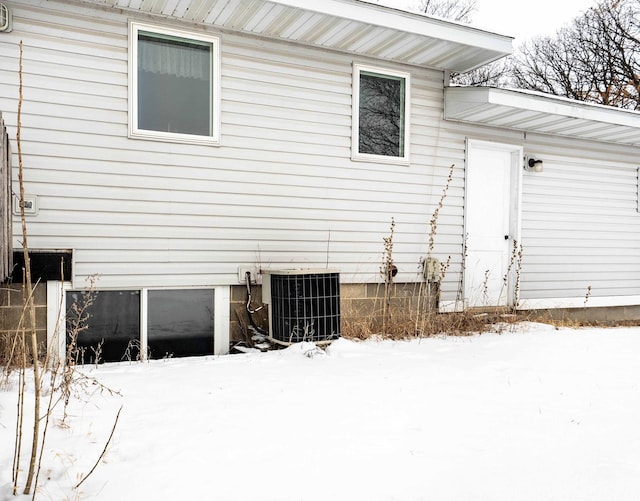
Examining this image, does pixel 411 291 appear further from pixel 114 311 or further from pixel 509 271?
pixel 114 311

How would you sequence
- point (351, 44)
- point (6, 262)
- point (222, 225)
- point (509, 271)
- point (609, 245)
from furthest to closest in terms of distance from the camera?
point (609, 245) < point (509, 271) < point (351, 44) < point (222, 225) < point (6, 262)

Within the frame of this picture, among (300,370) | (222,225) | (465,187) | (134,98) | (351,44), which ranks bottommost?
(300,370)

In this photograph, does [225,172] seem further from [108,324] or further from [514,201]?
[514,201]

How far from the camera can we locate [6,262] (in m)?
3.63

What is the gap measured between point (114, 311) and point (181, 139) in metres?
1.63

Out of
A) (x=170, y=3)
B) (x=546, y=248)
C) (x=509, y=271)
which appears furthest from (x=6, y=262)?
(x=546, y=248)

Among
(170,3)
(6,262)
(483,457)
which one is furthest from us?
(170,3)

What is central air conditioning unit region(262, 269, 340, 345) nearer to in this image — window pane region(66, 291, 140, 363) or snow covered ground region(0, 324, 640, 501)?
snow covered ground region(0, 324, 640, 501)

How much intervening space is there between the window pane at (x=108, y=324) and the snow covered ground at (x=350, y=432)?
0.70 m

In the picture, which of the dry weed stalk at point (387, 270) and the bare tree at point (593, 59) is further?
the bare tree at point (593, 59)

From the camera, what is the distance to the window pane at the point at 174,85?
452cm

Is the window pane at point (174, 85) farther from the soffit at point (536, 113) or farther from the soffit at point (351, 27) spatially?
the soffit at point (536, 113)

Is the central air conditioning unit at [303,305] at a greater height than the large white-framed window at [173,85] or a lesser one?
lesser

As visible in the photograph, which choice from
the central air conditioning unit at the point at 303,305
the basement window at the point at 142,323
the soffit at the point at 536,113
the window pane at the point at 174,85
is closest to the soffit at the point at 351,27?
the window pane at the point at 174,85
